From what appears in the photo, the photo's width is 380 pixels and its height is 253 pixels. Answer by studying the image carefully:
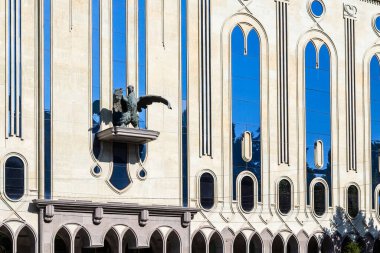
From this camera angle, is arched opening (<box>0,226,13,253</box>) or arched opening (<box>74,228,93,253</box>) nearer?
arched opening (<box>0,226,13,253</box>)

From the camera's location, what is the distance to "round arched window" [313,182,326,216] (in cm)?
5472

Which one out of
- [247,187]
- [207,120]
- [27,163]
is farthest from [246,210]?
[27,163]

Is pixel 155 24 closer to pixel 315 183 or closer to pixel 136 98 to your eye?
pixel 136 98

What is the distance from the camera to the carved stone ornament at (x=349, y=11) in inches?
2281

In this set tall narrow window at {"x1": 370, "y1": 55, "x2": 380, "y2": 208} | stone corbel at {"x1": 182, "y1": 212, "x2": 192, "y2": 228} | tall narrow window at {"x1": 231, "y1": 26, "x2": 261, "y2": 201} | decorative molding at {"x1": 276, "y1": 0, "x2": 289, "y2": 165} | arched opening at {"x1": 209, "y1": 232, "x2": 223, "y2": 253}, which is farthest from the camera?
tall narrow window at {"x1": 370, "y1": 55, "x2": 380, "y2": 208}

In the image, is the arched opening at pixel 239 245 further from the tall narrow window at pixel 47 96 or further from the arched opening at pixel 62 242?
the tall narrow window at pixel 47 96

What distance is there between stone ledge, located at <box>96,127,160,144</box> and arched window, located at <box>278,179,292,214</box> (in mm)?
9405

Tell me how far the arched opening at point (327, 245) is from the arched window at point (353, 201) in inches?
87.5

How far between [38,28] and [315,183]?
61.0 ft

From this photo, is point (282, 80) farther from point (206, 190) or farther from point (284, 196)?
point (206, 190)

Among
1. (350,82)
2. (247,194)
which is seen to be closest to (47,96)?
(247,194)

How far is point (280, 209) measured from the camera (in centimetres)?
5303

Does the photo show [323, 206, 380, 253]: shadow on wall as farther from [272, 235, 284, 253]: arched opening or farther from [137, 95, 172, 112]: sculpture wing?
[137, 95, 172, 112]: sculpture wing

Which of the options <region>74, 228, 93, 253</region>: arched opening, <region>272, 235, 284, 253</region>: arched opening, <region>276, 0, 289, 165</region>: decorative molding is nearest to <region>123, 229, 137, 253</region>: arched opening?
<region>74, 228, 93, 253</region>: arched opening
